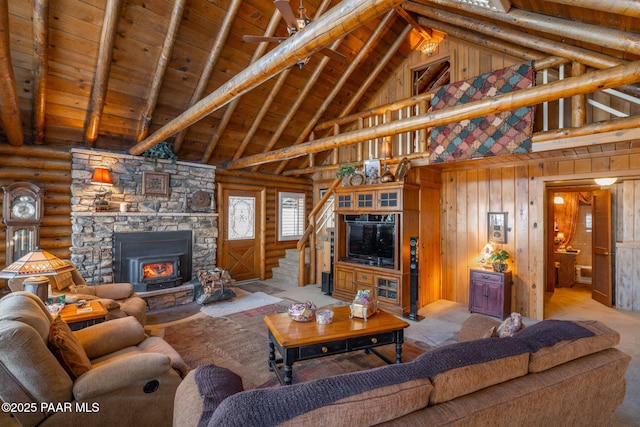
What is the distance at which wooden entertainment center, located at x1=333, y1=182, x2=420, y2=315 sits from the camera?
5.16 m

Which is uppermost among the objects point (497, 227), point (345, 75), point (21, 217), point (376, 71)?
point (376, 71)

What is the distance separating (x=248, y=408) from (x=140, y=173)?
237 inches

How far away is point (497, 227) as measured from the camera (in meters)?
5.45

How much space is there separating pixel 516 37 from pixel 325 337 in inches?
186

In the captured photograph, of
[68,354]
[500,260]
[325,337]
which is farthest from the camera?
[500,260]

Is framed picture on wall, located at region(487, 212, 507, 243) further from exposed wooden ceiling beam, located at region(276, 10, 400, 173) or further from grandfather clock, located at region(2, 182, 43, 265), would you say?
grandfather clock, located at region(2, 182, 43, 265)

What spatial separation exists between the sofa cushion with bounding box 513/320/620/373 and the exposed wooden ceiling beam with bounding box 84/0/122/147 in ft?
16.7

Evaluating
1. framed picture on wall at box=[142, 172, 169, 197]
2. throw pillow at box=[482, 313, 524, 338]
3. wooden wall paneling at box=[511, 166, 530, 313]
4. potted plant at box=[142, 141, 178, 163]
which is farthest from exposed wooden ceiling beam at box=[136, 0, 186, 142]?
wooden wall paneling at box=[511, 166, 530, 313]

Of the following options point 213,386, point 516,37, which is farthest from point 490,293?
point 213,386

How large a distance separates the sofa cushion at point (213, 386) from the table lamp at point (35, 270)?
2472 millimetres

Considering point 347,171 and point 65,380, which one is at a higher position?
point 347,171

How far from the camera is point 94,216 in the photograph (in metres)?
5.32

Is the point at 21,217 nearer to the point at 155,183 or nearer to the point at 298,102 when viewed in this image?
the point at 155,183

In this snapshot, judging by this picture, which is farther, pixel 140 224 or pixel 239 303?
pixel 140 224
